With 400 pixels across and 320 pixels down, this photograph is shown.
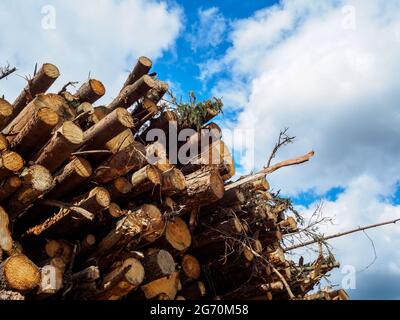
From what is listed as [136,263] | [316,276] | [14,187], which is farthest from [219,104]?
[316,276]

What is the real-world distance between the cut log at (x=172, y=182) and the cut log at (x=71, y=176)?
676mm

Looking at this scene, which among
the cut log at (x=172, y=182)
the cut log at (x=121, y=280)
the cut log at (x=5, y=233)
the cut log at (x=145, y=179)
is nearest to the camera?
the cut log at (x=5, y=233)

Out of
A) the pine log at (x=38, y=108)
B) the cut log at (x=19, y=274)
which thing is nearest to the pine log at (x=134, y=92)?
the pine log at (x=38, y=108)

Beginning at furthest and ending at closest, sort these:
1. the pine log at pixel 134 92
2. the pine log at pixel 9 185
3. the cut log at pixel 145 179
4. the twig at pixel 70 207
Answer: the pine log at pixel 134 92 < the cut log at pixel 145 179 < the twig at pixel 70 207 < the pine log at pixel 9 185

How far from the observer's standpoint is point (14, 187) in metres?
3.22

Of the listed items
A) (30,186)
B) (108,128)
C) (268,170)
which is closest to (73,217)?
(30,186)

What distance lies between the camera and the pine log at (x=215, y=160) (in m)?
4.31

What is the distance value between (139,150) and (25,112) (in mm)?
1098

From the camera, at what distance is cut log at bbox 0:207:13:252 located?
311 cm

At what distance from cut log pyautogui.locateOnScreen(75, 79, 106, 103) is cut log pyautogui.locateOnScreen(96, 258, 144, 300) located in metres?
1.95

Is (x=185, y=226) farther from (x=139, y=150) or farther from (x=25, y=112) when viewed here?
(x=25, y=112)

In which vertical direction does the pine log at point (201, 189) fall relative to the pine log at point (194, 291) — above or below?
above

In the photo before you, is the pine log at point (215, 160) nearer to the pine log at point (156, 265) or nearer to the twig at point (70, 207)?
the pine log at point (156, 265)

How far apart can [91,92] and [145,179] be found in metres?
1.46
